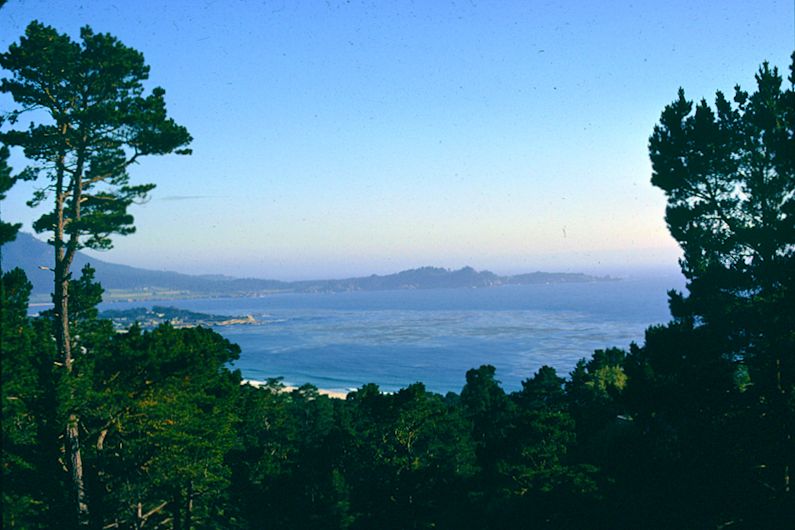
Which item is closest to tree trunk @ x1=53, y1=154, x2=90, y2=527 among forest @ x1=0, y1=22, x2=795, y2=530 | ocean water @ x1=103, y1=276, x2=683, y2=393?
forest @ x1=0, y1=22, x2=795, y2=530

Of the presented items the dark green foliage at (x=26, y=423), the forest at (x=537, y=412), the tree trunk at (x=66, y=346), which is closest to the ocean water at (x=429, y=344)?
the forest at (x=537, y=412)

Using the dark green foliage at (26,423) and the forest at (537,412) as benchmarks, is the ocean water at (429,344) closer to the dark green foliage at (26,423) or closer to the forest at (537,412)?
the forest at (537,412)

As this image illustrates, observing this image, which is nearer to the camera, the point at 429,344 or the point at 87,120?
the point at 87,120

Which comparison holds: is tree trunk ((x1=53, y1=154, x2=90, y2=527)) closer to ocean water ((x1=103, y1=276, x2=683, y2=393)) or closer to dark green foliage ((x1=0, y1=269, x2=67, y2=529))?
dark green foliage ((x1=0, y1=269, x2=67, y2=529))

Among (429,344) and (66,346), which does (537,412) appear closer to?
(66,346)

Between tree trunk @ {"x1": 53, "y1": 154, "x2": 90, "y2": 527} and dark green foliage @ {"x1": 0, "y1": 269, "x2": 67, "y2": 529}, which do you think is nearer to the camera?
dark green foliage @ {"x1": 0, "y1": 269, "x2": 67, "y2": 529}

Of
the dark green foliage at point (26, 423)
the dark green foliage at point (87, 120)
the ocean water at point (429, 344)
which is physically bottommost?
the ocean water at point (429, 344)

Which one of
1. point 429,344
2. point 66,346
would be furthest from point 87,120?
point 429,344

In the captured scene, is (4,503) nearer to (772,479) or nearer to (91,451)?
(91,451)

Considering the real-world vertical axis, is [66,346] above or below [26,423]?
above

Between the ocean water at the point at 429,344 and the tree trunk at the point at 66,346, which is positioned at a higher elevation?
the tree trunk at the point at 66,346

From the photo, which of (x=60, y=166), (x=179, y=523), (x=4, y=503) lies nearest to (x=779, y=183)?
(x=60, y=166)
